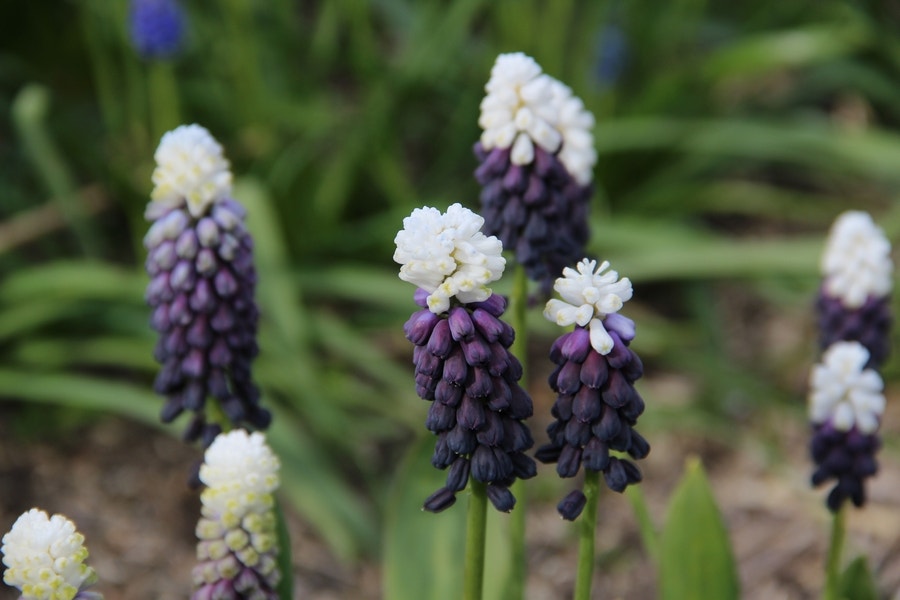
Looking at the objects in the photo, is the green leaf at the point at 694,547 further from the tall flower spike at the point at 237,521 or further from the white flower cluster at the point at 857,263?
the tall flower spike at the point at 237,521

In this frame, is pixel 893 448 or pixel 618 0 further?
pixel 618 0

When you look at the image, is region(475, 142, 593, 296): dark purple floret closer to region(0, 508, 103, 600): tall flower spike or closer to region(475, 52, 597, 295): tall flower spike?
region(475, 52, 597, 295): tall flower spike

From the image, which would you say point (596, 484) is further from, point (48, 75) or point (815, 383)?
point (48, 75)

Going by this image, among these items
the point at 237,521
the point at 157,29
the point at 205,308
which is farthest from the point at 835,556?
the point at 157,29

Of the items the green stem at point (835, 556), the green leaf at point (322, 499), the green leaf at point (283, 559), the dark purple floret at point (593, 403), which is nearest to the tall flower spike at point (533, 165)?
the dark purple floret at point (593, 403)

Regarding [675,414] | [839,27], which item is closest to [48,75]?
[675,414]
